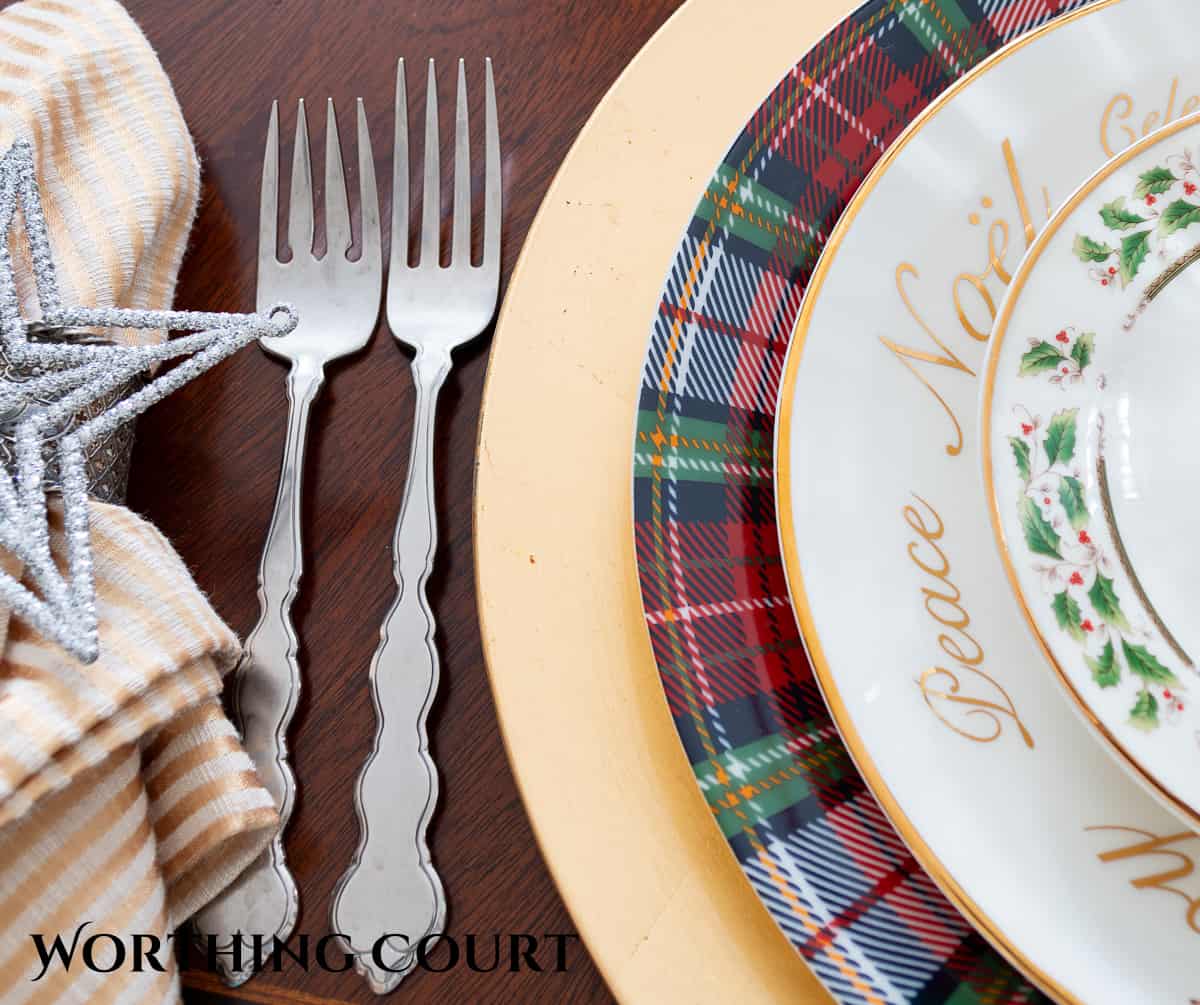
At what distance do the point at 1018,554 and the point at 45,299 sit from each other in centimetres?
34

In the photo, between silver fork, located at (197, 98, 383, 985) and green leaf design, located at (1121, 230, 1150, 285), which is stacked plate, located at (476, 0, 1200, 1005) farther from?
silver fork, located at (197, 98, 383, 985)

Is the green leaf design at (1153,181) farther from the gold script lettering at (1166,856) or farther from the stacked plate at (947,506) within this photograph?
the gold script lettering at (1166,856)

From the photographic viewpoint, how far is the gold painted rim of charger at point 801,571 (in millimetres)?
266

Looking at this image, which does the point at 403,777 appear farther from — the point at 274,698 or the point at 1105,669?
the point at 1105,669

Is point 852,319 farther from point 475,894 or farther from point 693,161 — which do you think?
point 475,894

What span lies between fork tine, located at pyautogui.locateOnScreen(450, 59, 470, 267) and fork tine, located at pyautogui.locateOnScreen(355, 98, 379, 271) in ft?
0.09

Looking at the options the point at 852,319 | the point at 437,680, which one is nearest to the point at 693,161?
the point at 852,319

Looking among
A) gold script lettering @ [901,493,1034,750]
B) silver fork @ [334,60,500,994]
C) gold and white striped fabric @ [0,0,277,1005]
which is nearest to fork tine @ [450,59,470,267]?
silver fork @ [334,60,500,994]

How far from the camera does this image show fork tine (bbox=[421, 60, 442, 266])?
44cm

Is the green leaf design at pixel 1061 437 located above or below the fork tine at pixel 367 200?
above

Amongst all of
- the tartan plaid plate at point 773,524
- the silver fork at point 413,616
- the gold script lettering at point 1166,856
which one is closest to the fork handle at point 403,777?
the silver fork at point 413,616

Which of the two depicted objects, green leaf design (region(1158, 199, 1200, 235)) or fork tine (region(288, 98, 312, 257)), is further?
fork tine (region(288, 98, 312, 257))

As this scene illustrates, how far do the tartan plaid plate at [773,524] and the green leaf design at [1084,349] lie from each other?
0.09m

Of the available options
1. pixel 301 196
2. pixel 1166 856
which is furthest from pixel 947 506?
pixel 301 196
